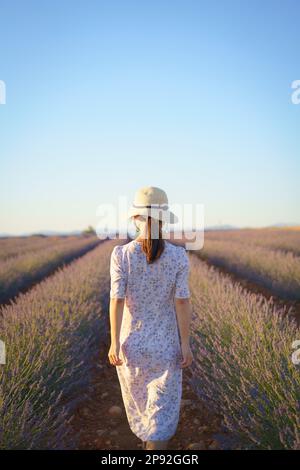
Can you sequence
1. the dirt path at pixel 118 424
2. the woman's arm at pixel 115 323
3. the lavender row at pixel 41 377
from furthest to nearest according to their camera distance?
the dirt path at pixel 118 424 → the lavender row at pixel 41 377 → the woman's arm at pixel 115 323

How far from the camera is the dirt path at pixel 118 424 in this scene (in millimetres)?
3225

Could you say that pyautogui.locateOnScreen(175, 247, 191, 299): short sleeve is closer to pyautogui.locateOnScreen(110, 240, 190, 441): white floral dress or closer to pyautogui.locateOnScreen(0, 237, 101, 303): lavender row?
pyautogui.locateOnScreen(110, 240, 190, 441): white floral dress

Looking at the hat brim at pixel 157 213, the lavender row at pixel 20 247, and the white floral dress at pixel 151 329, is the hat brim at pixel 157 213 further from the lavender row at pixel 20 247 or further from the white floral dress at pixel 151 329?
the lavender row at pixel 20 247

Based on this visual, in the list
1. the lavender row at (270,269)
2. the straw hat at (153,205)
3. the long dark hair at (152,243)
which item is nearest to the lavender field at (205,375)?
the long dark hair at (152,243)

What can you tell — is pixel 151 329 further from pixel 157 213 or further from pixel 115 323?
pixel 157 213

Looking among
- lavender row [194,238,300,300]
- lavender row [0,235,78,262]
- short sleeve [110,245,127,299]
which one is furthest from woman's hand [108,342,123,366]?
lavender row [0,235,78,262]

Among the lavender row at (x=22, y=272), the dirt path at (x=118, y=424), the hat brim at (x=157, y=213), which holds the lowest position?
the dirt path at (x=118, y=424)

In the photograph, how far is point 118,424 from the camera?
3.59 m

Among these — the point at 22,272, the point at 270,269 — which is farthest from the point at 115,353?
the point at 22,272

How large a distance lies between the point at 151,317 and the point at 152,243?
403 millimetres

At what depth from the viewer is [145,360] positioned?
247 cm

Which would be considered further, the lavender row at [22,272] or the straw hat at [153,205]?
the lavender row at [22,272]
